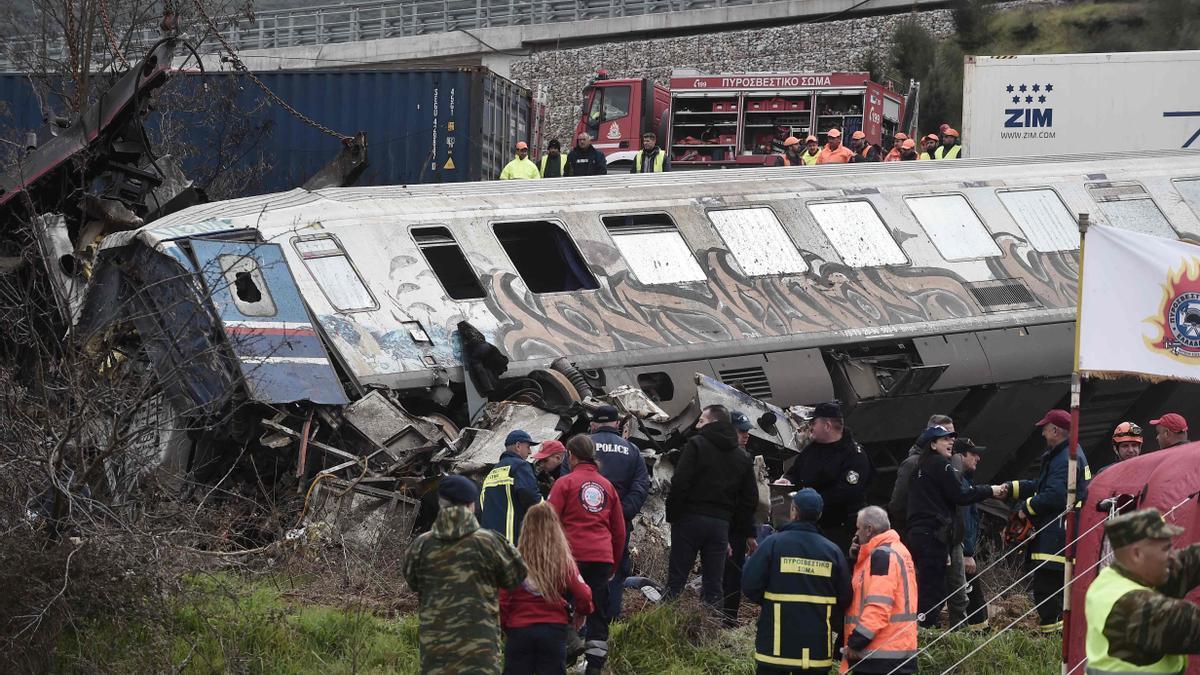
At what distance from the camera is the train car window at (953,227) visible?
16406 millimetres

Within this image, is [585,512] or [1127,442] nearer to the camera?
[585,512]

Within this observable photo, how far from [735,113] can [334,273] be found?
17239 mm

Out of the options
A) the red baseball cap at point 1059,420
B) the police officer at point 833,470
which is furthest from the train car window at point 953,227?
the police officer at point 833,470

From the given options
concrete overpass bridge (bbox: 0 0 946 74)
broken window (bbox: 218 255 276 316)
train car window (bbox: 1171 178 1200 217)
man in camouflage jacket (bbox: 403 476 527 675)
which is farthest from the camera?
concrete overpass bridge (bbox: 0 0 946 74)

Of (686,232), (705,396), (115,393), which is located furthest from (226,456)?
(686,232)

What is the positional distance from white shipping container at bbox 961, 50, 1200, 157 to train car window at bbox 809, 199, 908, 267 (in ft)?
28.4

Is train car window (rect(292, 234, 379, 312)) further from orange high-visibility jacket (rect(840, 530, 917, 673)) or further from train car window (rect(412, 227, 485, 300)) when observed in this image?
orange high-visibility jacket (rect(840, 530, 917, 673))

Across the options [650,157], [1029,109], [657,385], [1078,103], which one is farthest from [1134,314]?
[1078,103]

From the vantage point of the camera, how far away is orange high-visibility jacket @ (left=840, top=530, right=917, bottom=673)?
8664 millimetres

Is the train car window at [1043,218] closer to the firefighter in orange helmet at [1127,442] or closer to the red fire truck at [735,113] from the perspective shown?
the firefighter in orange helmet at [1127,442]

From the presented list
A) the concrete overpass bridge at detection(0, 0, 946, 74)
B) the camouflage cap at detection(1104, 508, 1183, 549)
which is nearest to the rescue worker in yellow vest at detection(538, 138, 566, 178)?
the camouflage cap at detection(1104, 508, 1183, 549)

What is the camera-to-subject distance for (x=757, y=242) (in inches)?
621

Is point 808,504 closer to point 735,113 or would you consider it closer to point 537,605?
point 537,605

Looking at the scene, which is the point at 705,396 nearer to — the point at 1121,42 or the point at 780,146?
the point at 780,146
